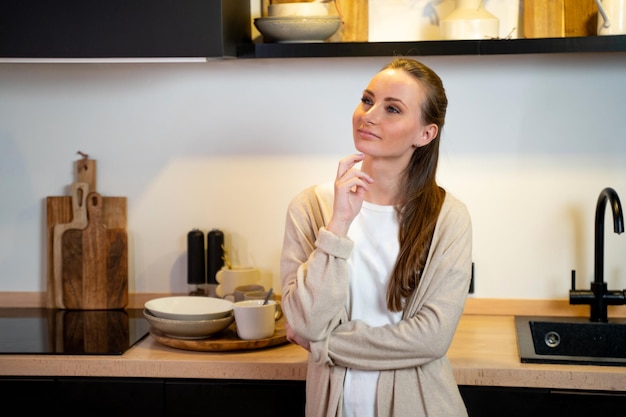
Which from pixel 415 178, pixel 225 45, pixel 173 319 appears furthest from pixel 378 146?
pixel 173 319

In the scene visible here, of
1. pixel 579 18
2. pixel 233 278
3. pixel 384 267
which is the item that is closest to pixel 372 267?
pixel 384 267

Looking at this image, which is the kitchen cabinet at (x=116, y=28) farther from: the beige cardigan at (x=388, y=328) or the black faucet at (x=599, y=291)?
the black faucet at (x=599, y=291)

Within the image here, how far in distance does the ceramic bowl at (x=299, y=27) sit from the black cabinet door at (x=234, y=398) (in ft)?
3.16

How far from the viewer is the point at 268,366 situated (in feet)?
7.69

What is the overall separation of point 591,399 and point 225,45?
1301 mm

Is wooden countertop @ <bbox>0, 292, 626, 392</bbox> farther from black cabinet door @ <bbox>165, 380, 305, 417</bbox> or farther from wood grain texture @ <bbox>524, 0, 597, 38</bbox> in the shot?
wood grain texture @ <bbox>524, 0, 597, 38</bbox>

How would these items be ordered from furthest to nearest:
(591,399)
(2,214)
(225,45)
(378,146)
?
(2,214) → (225,45) → (591,399) → (378,146)

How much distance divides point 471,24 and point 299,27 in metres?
0.48

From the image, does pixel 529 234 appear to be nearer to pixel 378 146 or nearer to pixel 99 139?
pixel 378 146

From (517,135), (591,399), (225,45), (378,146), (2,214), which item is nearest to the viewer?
(378,146)

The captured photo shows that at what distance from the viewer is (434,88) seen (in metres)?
2.14

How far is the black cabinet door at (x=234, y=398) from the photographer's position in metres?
2.35

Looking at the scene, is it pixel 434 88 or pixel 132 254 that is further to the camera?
pixel 132 254

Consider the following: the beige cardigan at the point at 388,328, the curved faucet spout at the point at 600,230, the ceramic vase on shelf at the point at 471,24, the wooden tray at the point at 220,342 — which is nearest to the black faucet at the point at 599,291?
the curved faucet spout at the point at 600,230
